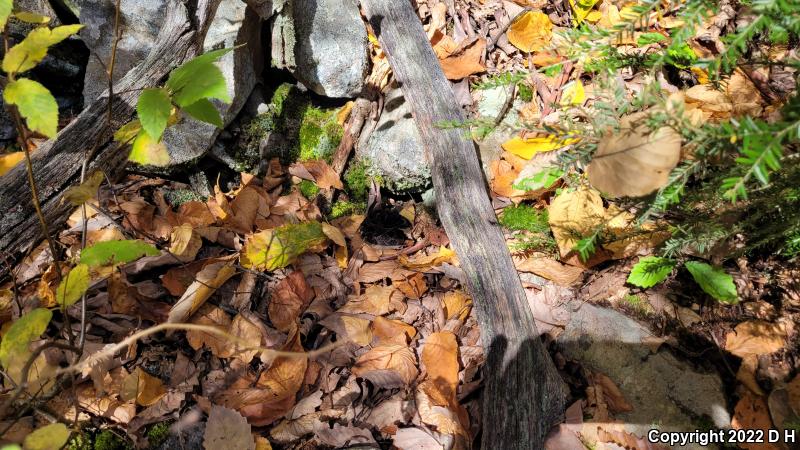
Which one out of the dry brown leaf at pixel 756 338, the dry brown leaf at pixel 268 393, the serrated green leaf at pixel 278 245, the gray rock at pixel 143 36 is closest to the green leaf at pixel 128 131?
the serrated green leaf at pixel 278 245

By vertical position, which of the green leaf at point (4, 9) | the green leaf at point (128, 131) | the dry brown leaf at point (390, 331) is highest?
the green leaf at point (4, 9)

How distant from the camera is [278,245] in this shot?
272 centimetres

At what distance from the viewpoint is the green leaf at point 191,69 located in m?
1.55

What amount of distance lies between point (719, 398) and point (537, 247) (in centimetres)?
113

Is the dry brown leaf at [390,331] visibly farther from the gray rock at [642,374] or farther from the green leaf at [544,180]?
the green leaf at [544,180]

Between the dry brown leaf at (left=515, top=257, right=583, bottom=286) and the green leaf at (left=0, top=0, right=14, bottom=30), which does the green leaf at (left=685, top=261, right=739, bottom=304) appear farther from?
the green leaf at (left=0, top=0, right=14, bottom=30)

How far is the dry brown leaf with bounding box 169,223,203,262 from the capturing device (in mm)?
2734

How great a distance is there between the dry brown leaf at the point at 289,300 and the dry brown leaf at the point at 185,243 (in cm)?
54

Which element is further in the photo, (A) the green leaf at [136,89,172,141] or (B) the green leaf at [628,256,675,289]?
(B) the green leaf at [628,256,675,289]

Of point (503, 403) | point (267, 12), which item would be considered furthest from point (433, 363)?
point (267, 12)

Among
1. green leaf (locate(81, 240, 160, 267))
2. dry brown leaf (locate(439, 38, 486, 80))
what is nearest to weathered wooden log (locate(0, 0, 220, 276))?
green leaf (locate(81, 240, 160, 267))

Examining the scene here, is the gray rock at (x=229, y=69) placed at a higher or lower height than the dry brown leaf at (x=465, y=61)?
higher

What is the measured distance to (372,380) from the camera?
7.82 ft

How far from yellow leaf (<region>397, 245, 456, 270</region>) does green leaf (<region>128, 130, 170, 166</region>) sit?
153 cm
